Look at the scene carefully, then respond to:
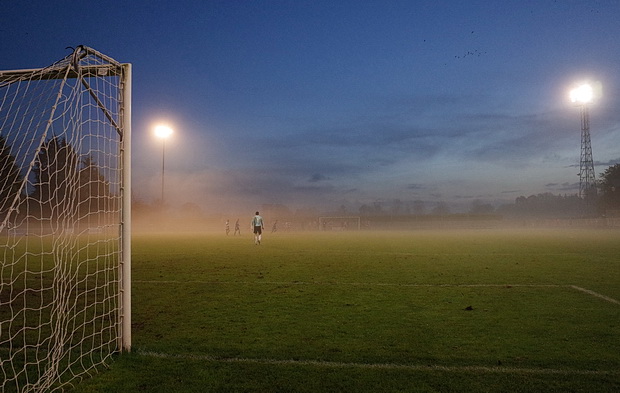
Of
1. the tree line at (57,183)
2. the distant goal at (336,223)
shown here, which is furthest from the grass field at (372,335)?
the distant goal at (336,223)

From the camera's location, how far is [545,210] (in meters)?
115

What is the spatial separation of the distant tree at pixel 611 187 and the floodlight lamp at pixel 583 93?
41823mm

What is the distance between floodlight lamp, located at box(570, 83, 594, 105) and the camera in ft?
155

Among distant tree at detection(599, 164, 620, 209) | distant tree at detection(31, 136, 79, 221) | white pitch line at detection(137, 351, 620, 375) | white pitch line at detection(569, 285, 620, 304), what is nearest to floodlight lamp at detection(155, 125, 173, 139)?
distant tree at detection(31, 136, 79, 221)

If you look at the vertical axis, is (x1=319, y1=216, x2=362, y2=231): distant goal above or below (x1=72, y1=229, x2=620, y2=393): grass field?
above

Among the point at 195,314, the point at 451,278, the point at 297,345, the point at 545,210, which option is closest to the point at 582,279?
the point at 451,278

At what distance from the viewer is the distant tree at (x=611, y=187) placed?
78688 mm

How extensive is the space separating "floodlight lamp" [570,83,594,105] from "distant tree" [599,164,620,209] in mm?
41823

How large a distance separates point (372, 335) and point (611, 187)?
3785 inches

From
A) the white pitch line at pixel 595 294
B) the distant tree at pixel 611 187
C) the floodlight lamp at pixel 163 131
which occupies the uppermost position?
the floodlight lamp at pixel 163 131

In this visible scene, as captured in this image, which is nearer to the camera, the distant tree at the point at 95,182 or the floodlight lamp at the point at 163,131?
the distant tree at the point at 95,182

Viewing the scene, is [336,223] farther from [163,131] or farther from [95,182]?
[95,182]

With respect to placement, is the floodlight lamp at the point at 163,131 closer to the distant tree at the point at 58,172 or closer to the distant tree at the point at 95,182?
the distant tree at the point at 95,182

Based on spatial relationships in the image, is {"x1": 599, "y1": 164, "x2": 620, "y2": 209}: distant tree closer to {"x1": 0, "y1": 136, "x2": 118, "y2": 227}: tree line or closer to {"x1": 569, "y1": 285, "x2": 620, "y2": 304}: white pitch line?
{"x1": 569, "y1": 285, "x2": 620, "y2": 304}: white pitch line
